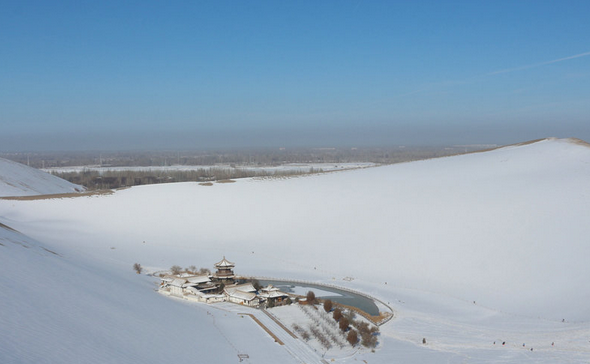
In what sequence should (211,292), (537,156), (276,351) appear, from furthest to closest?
1. (537,156)
2. (211,292)
3. (276,351)

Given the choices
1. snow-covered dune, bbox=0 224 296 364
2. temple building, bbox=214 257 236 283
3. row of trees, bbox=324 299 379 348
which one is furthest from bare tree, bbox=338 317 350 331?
temple building, bbox=214 257 236 283

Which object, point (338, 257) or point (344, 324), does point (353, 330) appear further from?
point (338, 257)

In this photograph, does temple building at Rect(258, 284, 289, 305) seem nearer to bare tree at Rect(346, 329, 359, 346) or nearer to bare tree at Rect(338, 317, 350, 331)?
bare tree at Rect(338, 317, 350, 331)

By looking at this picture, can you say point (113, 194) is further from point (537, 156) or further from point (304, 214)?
point (537, 156)

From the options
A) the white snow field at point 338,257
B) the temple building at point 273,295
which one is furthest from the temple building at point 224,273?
the white snow field at point 338,257

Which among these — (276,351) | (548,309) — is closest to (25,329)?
(276,351)

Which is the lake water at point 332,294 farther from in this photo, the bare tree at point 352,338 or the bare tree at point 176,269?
the bare tree at point 176,269
